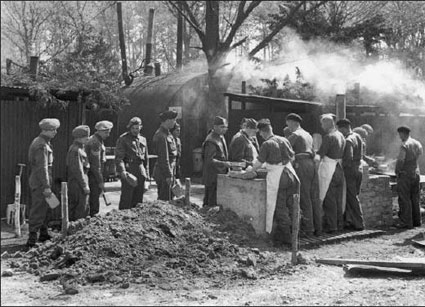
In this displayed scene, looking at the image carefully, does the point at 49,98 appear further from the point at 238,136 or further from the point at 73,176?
the point at 238,136

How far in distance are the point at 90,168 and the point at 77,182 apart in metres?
0.56

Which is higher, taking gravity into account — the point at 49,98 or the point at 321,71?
the point at 321,71

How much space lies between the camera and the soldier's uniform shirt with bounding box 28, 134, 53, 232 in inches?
337

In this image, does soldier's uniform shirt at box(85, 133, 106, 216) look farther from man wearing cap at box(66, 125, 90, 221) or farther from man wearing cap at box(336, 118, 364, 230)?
man wearing cap at box(336, 118, 364, 230)

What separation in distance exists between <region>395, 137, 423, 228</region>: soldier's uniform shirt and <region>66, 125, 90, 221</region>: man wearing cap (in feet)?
20.4

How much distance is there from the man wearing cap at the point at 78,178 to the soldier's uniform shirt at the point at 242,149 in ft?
9.49

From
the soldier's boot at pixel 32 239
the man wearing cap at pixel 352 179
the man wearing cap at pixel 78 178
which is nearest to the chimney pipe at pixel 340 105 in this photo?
the man wearing cap at pixel 352 179

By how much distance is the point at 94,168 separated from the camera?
31.4 ft

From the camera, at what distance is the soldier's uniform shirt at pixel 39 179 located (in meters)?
8.55

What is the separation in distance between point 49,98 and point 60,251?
3.66 metres

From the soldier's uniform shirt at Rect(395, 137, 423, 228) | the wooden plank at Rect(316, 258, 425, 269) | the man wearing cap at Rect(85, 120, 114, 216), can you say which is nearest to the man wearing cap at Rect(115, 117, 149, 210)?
the man wearing cap at Rect(85, 120, 114, 216)

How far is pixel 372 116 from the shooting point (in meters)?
18.8

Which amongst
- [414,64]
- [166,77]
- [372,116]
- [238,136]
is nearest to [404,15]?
[414,64]

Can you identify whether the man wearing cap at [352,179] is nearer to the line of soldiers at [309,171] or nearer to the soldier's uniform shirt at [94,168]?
the line of soldiers at [309,171]
